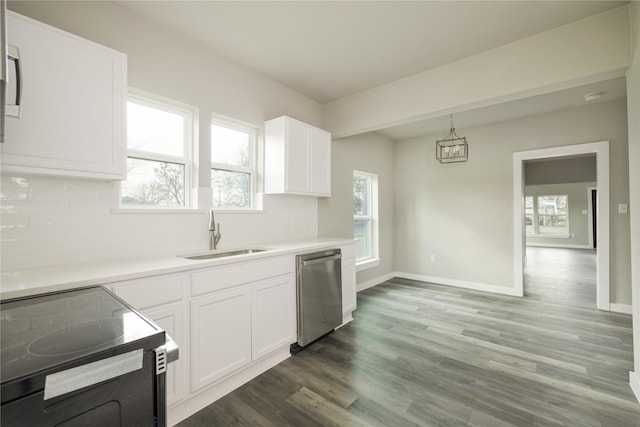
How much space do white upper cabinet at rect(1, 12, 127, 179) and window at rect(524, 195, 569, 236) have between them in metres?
13.3

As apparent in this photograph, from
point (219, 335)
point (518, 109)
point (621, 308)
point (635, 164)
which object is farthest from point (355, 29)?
point (621, 308)

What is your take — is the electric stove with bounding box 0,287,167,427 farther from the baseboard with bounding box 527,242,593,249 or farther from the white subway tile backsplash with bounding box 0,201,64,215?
the baseboard with bounding box 527,242,593,249

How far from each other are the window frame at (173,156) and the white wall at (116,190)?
59mm

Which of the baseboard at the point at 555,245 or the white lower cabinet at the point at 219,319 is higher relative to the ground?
the white lower cabinet at the point at 219,319

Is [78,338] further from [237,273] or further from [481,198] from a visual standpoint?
[481,198]

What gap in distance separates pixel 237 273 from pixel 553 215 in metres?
12.7

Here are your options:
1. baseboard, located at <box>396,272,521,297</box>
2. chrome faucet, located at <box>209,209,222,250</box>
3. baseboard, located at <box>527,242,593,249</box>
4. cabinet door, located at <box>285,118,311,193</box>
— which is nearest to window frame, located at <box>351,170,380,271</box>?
baseboard, located at <box>396,272,521,297</box>

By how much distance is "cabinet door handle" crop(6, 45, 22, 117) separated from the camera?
1341 millimetres

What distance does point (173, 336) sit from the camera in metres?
1.68

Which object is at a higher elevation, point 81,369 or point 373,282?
point 81,369

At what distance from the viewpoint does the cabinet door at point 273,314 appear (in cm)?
221

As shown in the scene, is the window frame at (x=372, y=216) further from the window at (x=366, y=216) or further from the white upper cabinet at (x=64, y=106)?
the white upper cabinet at (x=64, y=106)

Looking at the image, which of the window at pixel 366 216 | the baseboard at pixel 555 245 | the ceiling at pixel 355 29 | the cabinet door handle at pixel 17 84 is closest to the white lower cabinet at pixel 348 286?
the window at pixel 366 216

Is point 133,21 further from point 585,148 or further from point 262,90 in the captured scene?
point 585,148
